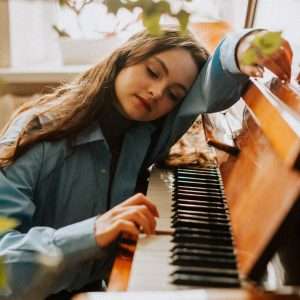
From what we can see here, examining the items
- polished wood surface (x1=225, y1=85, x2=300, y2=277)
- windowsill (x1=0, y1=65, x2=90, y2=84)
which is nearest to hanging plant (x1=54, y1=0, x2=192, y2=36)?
polished wood surface (x1=225, y1=85, x2=300, y2=277)

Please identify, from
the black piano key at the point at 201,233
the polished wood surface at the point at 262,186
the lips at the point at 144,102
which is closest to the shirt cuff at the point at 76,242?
the black piano key at the point at 201,233

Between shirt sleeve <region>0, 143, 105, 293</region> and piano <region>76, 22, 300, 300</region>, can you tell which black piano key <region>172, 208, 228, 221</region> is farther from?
shirt sleeve <region>0, 143, 105, 293</region>

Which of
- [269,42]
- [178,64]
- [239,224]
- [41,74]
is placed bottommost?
[41,74]

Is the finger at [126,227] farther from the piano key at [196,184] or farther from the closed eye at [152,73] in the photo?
the closed eye at [152,73]

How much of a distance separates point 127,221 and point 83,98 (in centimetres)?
43

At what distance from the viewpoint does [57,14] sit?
233 cm

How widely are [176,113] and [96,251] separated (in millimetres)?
510

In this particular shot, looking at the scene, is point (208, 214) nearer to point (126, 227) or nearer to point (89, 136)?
point (126, 227)

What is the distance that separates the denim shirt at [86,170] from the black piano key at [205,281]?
0.22 metres

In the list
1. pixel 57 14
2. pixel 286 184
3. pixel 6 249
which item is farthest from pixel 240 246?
pixel 57 14

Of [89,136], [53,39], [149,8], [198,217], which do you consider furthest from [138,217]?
[53,39]

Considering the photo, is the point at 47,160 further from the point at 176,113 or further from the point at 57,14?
the point at 57,14

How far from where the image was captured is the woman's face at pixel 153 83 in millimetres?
1233

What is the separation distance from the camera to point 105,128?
1.31 meters
